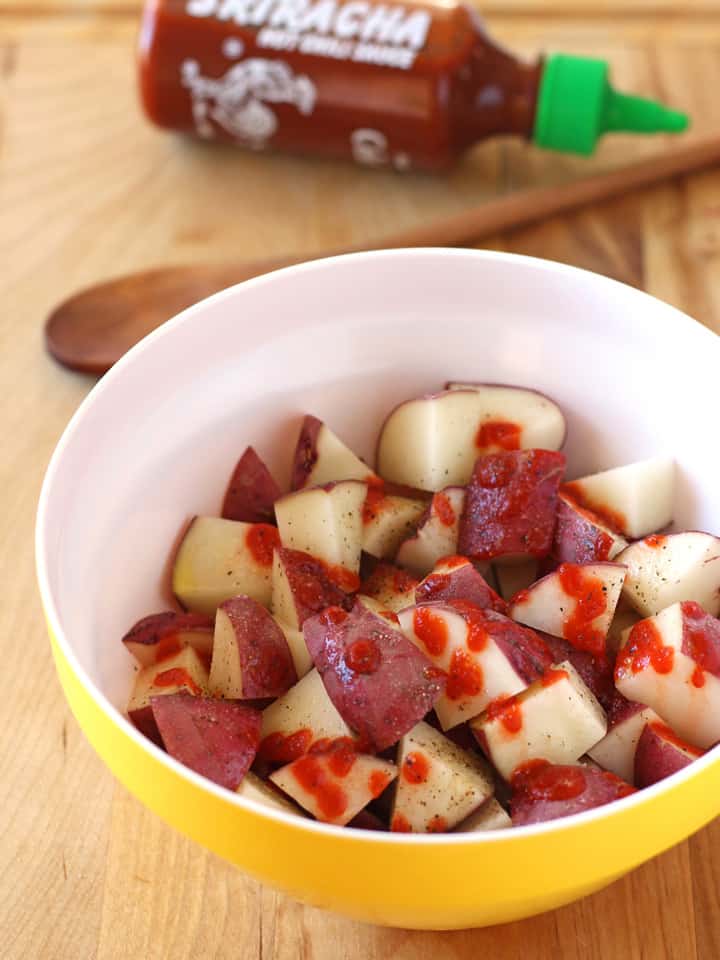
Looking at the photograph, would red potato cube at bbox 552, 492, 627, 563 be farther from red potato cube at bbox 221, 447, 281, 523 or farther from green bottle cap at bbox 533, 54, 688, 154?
green bottle cap at bbox 533, 54, 688, 154

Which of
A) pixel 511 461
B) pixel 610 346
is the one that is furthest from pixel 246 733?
pixel 610 346

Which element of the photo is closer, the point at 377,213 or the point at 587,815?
Result: the point at 587,815

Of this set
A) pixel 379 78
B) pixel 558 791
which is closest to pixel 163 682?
pixel 558 791

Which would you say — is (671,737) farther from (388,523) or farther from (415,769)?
(388,523)

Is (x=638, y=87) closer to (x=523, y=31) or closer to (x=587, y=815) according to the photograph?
(x=523, y=31)

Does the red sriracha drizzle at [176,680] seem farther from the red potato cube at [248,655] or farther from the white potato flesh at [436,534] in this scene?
the white potato flesh at [436,534]

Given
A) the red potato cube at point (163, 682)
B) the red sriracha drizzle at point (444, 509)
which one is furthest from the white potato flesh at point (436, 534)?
the red potato cube at point (163, 682)

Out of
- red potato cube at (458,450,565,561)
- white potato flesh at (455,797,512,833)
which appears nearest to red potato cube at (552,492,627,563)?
red potato cube at (458,450,565,561)
